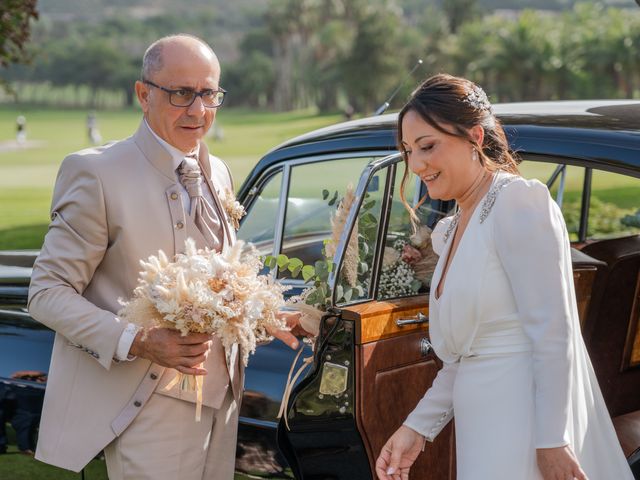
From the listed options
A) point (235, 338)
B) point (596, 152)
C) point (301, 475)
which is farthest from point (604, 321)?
point (235, 338)

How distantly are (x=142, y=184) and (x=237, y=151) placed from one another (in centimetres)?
4189

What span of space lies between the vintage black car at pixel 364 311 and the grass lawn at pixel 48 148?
42.3 ft

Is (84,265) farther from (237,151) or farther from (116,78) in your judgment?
(116,78)

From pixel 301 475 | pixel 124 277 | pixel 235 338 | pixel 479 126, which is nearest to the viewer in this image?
pixel 479 126

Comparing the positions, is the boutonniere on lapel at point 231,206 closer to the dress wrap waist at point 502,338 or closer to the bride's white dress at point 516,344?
the bride's white dress at point 516,344

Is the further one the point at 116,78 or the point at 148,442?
the point at 116,78

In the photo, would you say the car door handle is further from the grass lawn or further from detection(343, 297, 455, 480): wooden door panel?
the grass lawn

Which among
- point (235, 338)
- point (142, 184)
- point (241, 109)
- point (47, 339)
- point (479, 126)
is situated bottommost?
point (241, 109)

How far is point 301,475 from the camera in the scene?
10.1 ft

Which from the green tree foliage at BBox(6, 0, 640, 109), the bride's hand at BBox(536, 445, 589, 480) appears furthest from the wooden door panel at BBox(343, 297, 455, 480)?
the green tree foliage at BBox(6, 0, 640, 109)

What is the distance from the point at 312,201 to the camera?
4.00m

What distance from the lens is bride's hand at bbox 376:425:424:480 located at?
2.51 meters

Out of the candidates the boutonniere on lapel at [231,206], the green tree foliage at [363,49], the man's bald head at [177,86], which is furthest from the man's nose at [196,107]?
the green tree foliage at [363,49]

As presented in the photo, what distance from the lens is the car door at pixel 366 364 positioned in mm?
2814
